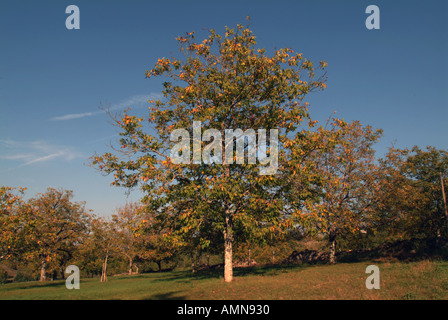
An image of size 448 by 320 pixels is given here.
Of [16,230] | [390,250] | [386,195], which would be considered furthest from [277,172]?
[16,230]

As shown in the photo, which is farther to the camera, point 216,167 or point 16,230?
point 16,230

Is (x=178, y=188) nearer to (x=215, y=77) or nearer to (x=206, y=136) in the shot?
(x=206, y=136)

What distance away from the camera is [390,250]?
3519 centimetres

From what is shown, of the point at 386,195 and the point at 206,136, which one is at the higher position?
the point at 206,136

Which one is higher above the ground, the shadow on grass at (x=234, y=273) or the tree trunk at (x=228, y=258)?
the tree trunk at (x=228, y=258)

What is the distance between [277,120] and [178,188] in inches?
334

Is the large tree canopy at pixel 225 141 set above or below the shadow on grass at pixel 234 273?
above

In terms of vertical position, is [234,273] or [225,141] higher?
[225,141]

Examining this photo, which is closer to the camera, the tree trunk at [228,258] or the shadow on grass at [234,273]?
the tree trunk at [228,258]

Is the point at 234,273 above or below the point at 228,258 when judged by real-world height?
below

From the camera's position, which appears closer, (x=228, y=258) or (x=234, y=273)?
(x=228, y=258)

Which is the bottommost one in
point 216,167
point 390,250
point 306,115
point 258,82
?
point 390,250
